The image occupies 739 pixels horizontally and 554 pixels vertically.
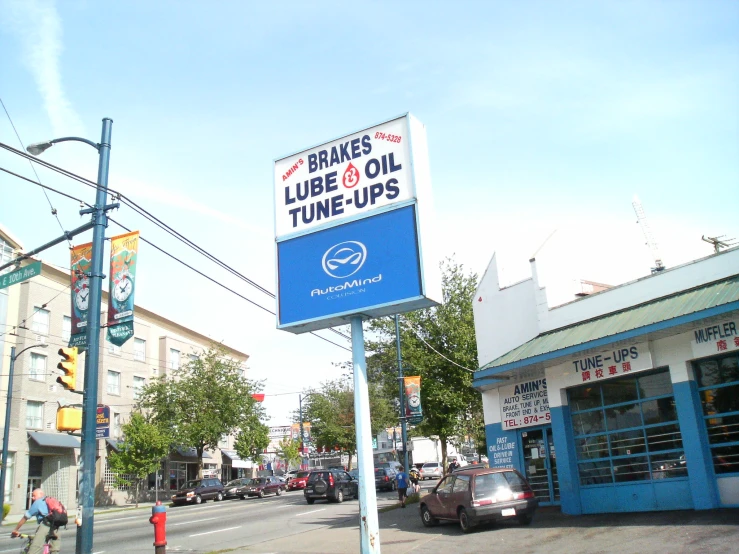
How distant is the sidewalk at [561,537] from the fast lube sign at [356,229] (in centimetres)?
559

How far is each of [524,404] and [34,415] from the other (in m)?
30.8

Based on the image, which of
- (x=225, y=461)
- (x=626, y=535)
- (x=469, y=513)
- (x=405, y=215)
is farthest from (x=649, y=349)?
(x=225, y=461)

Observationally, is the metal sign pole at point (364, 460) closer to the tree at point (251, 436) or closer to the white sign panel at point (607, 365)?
the white sign panel at point (607, 365)

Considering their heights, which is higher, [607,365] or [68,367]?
[68,367]

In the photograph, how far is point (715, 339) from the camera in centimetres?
1330

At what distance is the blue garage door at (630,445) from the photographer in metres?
14.3

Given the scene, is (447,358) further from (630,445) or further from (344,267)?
(344,267)

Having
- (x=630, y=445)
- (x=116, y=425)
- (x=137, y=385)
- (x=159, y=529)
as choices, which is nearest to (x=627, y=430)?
(x=630, y=445)

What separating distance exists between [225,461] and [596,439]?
4855cm

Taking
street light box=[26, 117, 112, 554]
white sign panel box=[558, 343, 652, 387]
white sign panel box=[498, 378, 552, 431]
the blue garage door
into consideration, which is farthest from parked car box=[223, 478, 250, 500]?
street light box=[26, 117, 112, 554]

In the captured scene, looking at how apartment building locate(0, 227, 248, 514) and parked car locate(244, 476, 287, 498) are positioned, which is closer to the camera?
apartment building locate(0, 227, 248, 514)

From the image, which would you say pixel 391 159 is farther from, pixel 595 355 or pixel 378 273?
pixel 595 355

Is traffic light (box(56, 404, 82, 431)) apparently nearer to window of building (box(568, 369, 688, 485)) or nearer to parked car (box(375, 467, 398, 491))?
window of building (box(568, 369, 688, 485))

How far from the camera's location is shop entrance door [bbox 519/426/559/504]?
60.1ft
